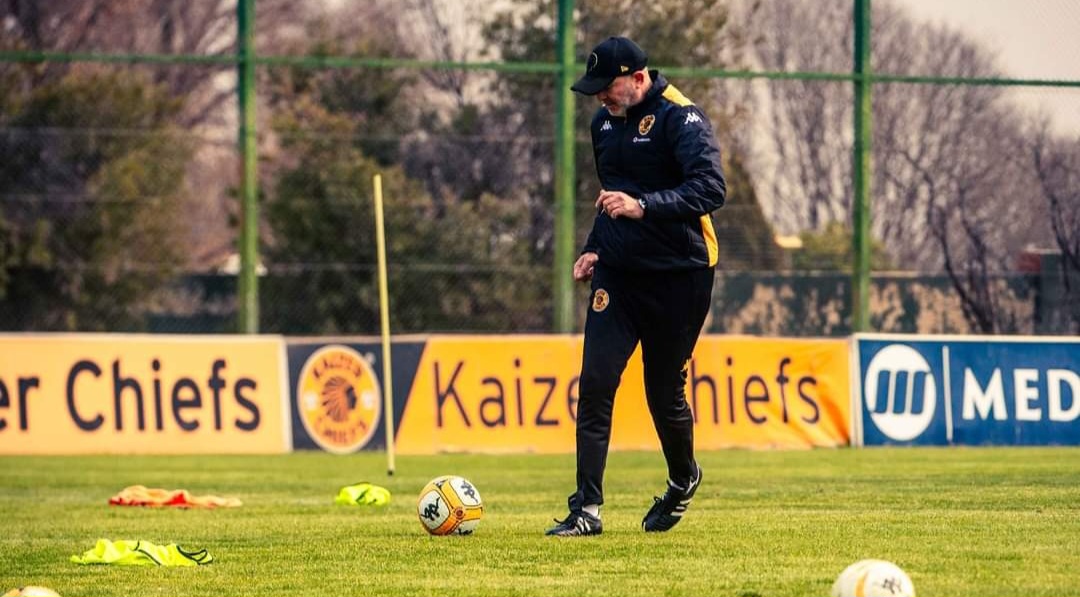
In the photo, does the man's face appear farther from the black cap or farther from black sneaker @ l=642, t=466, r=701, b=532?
black sneaker @ l=642, t=466, r=701, b=532

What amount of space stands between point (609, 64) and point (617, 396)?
1029cm

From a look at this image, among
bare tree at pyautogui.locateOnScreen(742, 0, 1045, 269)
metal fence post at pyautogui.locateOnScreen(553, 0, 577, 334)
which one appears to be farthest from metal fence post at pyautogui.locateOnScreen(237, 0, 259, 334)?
bare tree at pyautogui.locateOnScreen(742, 0, 1045, 269)

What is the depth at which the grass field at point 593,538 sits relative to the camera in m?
7.12

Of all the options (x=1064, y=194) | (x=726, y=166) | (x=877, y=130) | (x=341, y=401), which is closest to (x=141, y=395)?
(x=341, y=401)

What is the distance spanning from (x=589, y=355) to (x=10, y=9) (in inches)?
973

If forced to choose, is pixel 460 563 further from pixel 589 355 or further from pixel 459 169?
pixel 459 169

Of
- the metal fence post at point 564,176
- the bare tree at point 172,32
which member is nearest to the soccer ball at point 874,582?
the metal fence post at point 564,176

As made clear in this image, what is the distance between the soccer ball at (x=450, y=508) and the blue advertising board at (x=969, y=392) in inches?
401

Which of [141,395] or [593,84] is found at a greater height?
[593,84]

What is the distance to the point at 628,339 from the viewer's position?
875 cm

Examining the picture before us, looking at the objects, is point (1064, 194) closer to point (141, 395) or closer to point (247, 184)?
point (247, 184)

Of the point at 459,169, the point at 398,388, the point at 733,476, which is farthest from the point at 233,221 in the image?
the point at 733,476

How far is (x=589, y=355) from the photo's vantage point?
8.75 metres

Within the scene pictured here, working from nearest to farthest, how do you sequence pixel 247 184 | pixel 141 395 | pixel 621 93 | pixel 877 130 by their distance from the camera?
pixel 621 93 → pixel 141 395 → pixel 247 184 → pixel 877 130
